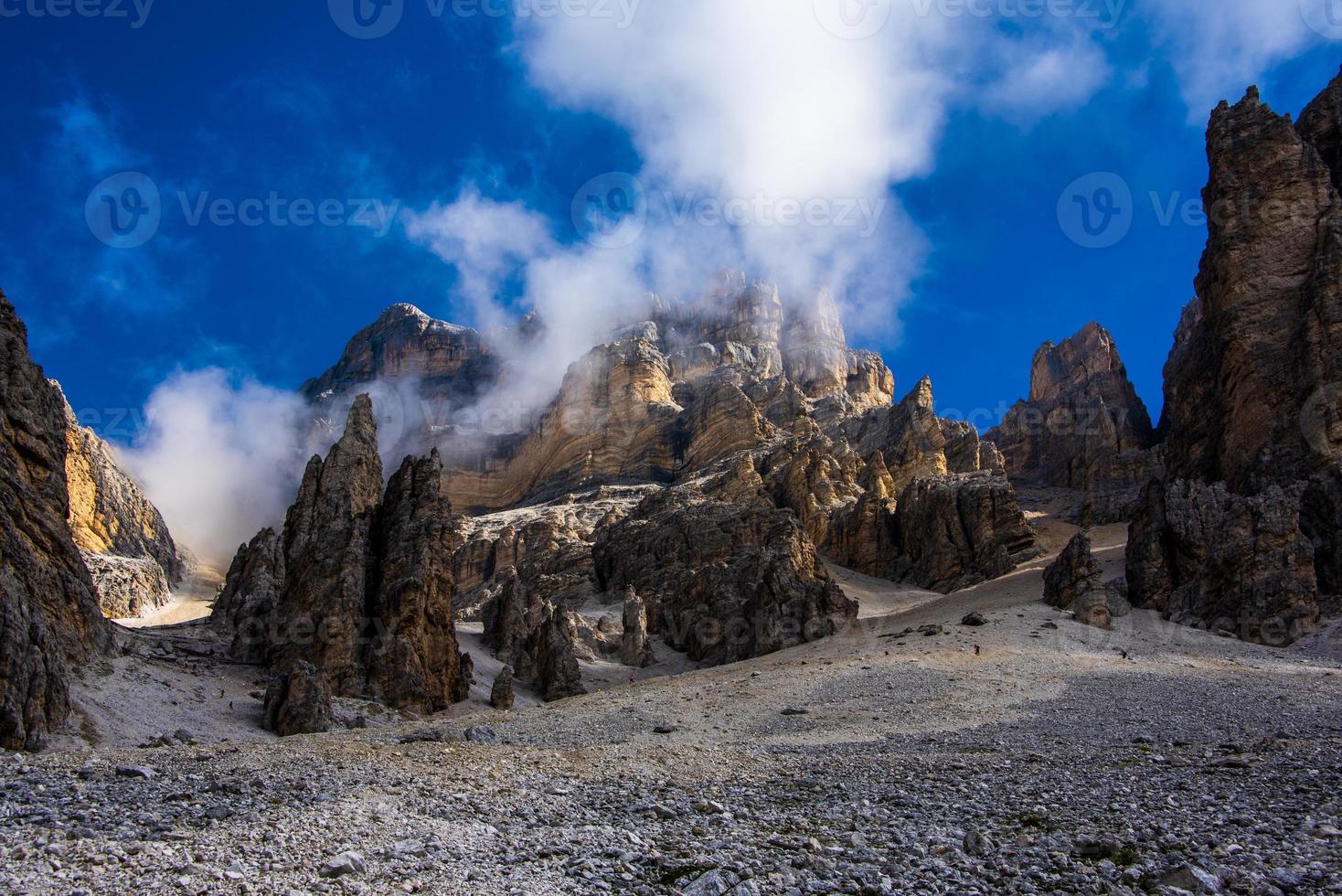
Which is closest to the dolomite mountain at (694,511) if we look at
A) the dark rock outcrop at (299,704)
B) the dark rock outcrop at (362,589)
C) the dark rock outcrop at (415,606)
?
the dark rock outcrop at (362,589)

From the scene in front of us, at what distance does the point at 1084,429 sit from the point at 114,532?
115221mm

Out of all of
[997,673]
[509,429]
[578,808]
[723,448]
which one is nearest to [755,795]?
[578,808]

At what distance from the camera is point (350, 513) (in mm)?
54875

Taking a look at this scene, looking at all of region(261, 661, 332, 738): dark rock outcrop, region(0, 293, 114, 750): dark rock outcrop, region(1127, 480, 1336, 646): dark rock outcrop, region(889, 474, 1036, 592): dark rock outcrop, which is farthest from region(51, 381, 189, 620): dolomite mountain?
region(1127, 480, 1336, 646): dark rock outcrop

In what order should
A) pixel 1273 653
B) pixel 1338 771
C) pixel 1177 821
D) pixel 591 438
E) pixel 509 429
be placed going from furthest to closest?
pixel 509 429 → pixel 591 438 → pixel 1273 653 → pixel 1338 771 → pixel 1177 821

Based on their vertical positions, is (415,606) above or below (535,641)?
above

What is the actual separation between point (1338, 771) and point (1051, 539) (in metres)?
82.2

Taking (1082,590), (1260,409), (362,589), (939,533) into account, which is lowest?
(1082,590)

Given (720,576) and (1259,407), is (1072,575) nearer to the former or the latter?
(1259,407)

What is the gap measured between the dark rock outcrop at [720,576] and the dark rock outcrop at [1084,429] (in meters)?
37.7

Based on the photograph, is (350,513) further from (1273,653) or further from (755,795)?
(1273,653)

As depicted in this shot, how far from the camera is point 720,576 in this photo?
69.8 metres

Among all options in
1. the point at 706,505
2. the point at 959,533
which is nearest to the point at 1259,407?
the point at 959,533

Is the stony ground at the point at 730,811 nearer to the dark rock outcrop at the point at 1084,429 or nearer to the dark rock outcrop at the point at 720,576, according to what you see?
the dark rock outcrop at the point at 720,576
